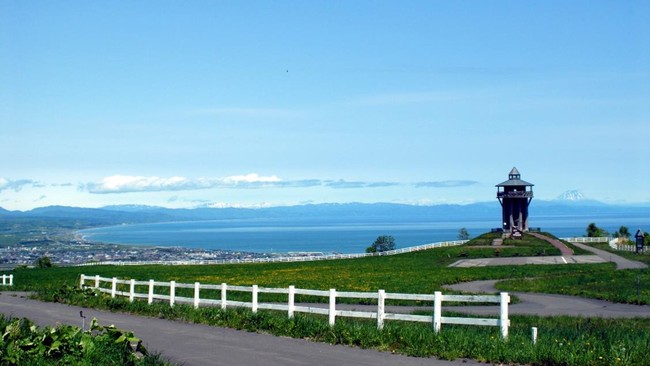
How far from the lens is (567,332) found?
18.1m

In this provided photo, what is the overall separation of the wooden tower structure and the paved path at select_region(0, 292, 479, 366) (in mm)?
84183

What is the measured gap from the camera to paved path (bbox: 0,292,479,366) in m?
15.3

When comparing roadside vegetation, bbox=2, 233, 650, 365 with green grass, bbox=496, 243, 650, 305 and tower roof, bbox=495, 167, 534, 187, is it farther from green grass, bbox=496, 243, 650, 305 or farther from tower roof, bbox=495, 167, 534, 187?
tower roof, bbox=495, 167, 534, 187

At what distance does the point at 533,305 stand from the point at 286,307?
40.3 ft

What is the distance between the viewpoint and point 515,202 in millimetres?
103312

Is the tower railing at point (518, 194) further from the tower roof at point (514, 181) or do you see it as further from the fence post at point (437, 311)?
the fence post at point (437, 311)

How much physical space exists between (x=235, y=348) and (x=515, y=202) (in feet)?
295

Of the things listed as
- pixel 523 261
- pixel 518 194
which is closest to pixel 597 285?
pixel 523 261

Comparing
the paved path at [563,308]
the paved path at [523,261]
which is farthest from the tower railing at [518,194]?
the paved path at [563,308]

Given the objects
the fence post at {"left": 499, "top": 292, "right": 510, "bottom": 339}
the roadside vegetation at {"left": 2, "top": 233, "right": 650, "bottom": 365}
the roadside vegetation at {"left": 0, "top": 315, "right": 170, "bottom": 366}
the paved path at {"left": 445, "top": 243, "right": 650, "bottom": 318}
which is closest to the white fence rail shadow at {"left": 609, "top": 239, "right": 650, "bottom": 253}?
the roadside vegetation at {"left": 2, "top": 233, "right": 650, "bottom": 365}

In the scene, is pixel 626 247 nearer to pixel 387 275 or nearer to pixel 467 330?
pixel 387 275

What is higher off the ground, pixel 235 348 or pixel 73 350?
pixel 73 350

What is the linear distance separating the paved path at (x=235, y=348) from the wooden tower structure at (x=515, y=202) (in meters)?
84.2

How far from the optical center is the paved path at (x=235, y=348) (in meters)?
15.3
